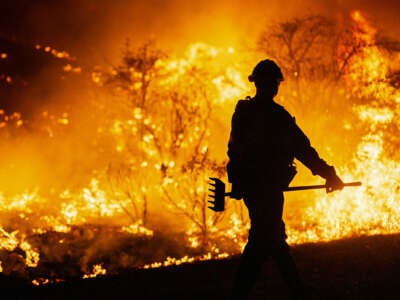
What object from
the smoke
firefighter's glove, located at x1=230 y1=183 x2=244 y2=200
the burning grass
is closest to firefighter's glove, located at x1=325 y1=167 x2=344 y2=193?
firefighter's glove, located at x1=230 y1=183 x2=244 y2=200

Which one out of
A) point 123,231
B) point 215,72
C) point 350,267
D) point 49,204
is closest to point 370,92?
point 215,72

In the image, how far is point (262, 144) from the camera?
409 cm

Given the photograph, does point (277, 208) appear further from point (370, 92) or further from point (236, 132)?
point (370, 92)

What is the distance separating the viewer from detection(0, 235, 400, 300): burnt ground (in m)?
4.96

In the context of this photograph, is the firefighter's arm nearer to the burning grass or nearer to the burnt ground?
the burnt ground

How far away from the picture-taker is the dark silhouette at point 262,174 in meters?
4.05

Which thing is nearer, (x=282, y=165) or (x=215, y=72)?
(x=282, y=165)

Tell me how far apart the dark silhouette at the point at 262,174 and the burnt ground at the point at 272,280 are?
91 cm

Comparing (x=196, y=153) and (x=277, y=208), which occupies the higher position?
(x=196, y=153)

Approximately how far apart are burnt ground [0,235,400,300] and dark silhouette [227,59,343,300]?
91 cm

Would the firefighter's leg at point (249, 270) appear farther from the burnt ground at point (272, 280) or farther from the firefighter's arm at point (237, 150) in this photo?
the burnt ground at point (272, 280)

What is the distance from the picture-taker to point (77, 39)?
2112 cm

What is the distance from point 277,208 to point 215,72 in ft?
43.4

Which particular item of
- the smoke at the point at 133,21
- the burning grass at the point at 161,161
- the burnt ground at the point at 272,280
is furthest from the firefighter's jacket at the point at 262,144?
the smoke at the point at 133,21
